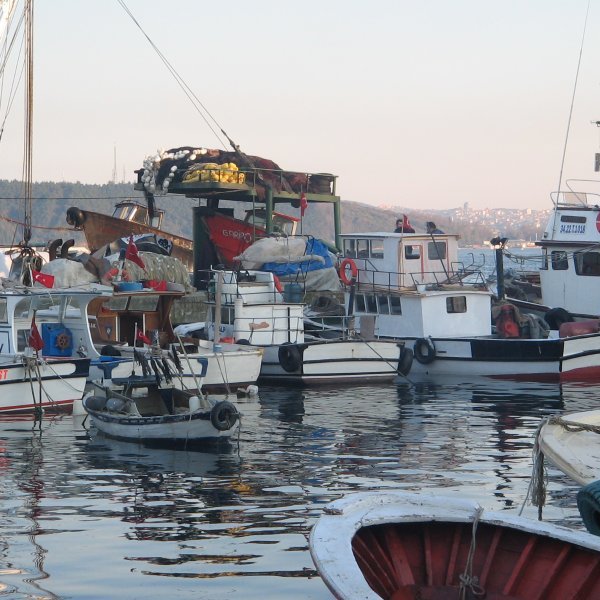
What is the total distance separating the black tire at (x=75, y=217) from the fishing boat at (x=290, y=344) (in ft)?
53.9

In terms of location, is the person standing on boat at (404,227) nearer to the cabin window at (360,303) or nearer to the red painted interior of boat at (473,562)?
the cabin window at (360,303)

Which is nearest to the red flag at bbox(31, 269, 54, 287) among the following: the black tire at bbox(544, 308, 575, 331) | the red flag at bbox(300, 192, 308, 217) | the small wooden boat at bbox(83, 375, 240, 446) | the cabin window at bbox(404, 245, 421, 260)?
the small wooden boat at bbox(83, 375, 240, 446)

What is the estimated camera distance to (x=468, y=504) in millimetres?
9516

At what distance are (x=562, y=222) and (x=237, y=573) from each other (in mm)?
30087

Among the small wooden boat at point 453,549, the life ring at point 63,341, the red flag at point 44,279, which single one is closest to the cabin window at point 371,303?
the life ring at point 63,341

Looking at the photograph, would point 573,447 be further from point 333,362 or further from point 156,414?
point 333,362

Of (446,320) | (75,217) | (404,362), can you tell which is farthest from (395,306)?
(75,217)

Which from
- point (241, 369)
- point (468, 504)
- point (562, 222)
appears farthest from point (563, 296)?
point (468, 504)

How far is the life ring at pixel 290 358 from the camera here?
3189 centimetres

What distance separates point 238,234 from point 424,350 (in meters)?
16.0

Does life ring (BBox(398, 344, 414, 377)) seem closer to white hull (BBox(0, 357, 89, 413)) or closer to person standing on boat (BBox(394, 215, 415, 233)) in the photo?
person standing on boat (BBox(394, 215, 415, 233))

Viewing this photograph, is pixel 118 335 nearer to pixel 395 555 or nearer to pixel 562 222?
pixel 562 222

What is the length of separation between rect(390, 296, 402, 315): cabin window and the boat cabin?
7546mm

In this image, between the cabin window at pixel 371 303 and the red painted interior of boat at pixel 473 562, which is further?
the cabin window at pixel 371 303
